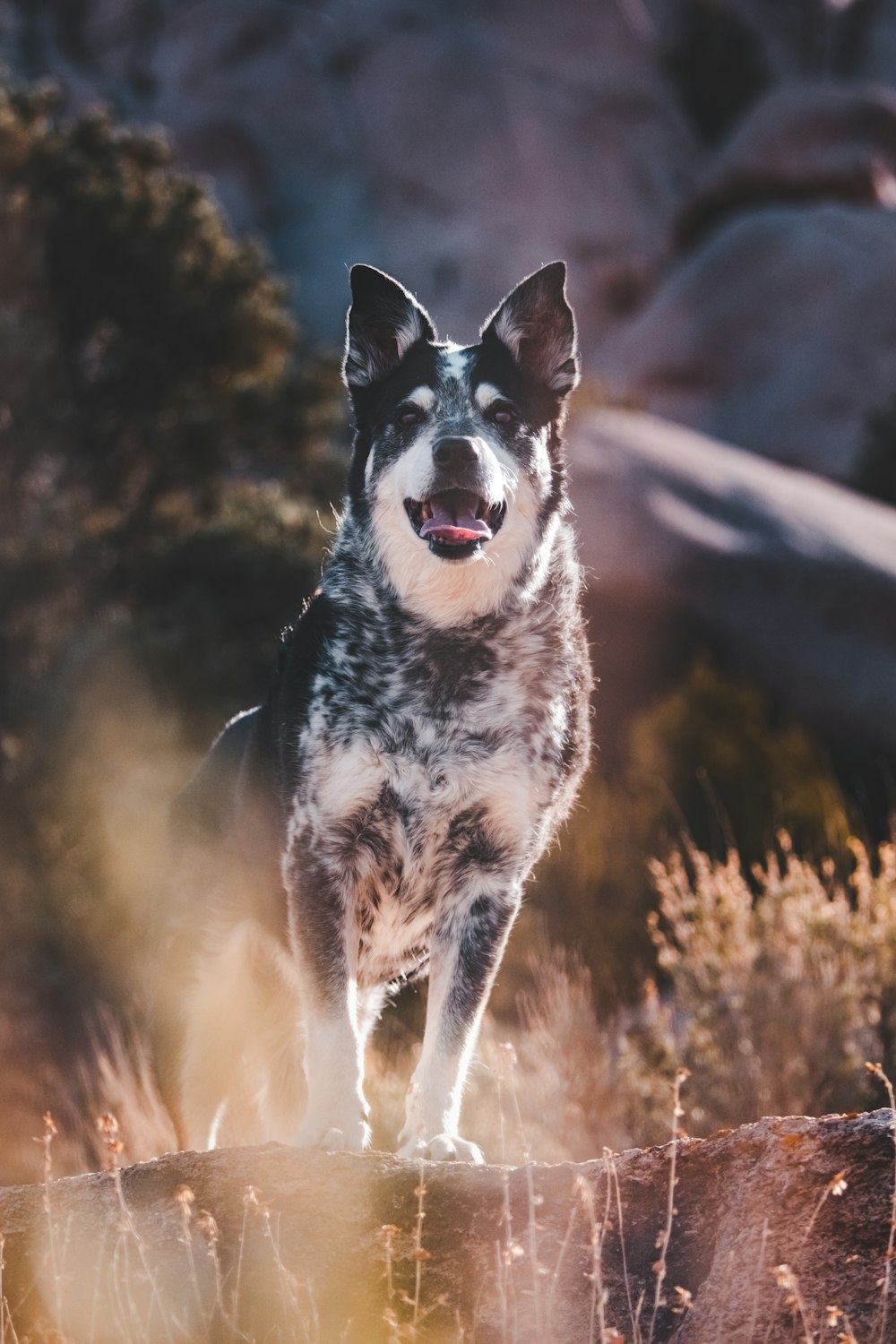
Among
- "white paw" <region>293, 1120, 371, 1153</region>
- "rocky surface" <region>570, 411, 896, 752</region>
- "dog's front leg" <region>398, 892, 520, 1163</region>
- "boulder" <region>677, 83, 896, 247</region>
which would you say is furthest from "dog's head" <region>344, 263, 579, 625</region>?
"boulder" <region>677, 83, 896, 247</region>

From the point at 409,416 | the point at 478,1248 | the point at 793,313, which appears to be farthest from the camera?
the point at 793,313

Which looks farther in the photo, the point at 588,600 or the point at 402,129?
the point at 402,129

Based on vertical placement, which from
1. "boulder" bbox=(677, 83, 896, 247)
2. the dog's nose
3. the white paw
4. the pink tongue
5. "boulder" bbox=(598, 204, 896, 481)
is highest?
"boulder" bbox=(677, 83, 896, 247)

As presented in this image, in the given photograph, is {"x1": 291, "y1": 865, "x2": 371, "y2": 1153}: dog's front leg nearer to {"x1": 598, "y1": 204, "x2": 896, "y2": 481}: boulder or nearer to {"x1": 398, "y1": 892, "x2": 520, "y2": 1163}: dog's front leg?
{"x1": 398, "y1": 892, "x2": 520, "y2": 1163}: dog's front leg

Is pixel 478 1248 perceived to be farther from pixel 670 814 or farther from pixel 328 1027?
pixel 670 814

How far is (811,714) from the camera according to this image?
12.6 m

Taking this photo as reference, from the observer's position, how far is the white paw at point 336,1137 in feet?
12.0

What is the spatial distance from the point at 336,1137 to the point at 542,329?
2460 mm

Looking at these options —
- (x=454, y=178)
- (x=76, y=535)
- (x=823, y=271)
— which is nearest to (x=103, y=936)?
(x=76, y=535)

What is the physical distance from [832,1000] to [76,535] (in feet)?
31.8

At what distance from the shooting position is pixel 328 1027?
3801mm

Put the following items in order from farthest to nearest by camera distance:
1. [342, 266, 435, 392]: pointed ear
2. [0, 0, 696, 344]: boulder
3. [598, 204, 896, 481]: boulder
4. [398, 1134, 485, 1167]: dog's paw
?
[0, 0, 696, 344]: boulder, [598, 204, 896, 481]: boulder, [342, 266, 435, 392]: pointed ear, [398, 1134, 485, 1167]: dog's paw

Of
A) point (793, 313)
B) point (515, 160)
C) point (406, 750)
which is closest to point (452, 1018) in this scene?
point (406, 750)

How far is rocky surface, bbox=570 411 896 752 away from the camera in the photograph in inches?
498
